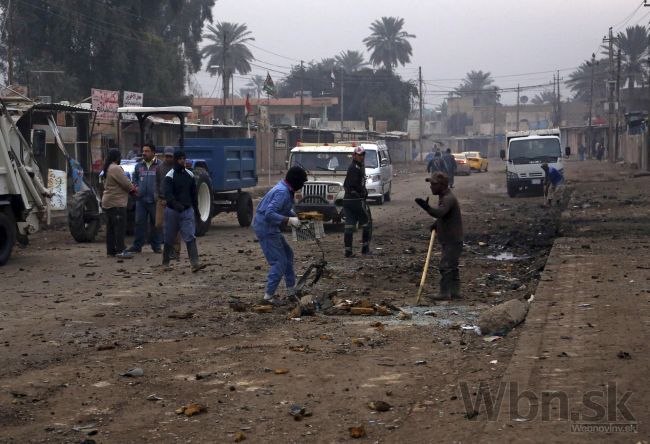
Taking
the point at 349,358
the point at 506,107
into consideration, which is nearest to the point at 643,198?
the point at 349,358

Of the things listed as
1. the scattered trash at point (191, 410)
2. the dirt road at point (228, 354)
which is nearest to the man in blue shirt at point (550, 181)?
the dirt road at point (228, 354)

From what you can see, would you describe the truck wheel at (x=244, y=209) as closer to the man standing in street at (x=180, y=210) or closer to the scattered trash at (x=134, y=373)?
the man standing in street at (x=180, y=210)

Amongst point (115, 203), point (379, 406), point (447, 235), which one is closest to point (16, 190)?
point (115, 203)

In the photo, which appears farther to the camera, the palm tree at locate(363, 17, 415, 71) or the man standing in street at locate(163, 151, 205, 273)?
the palm tree at locate(363, 17, 415, 71)

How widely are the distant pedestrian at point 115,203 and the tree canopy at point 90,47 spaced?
122ft

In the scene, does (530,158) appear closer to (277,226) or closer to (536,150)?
(536,150)

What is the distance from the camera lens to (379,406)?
6844mm

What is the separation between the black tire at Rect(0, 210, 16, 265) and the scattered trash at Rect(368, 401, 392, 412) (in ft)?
33.6

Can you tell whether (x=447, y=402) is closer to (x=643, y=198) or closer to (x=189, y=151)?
(x=189, y=151)

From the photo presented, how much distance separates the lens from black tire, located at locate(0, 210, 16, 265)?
1555 centimetres

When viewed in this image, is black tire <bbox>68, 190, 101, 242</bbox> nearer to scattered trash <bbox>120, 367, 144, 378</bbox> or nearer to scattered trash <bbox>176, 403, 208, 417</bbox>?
scattered trash <bbox>120, 367, 144, 378</bbox>

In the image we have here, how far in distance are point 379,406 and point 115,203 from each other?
1070 centimetres

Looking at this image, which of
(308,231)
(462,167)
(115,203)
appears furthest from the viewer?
(462,167)

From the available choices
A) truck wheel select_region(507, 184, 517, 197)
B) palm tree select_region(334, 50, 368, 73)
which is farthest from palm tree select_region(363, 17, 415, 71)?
truck wheel select_region(507, 184, 517, 197)
